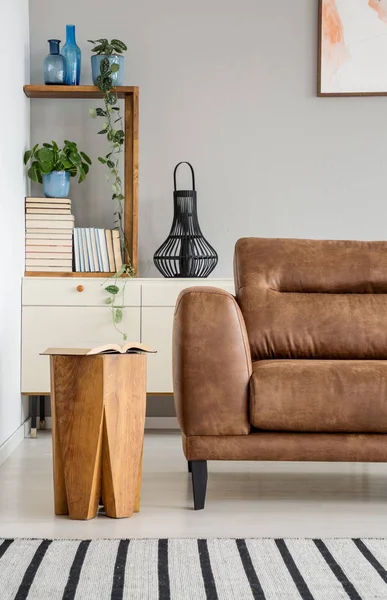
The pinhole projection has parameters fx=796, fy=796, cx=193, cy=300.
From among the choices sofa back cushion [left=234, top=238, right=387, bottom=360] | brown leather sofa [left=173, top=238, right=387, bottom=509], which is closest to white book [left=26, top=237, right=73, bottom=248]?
sofa back cushion [left=234, top=238, right=387, bottom=360]

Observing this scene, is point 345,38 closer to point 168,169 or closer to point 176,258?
point 168,169

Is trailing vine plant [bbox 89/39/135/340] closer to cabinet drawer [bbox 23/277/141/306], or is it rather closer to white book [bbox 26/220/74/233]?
cabinet drawer [bbox 23/277/141/306]

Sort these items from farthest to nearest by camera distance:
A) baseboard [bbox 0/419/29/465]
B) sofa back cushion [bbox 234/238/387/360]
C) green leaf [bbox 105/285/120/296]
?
green leaf [bbox 105/285/120/296] → baseboard [bbox 0/419/29/465] → sofa back cushion [bbox 234/238/387/360]

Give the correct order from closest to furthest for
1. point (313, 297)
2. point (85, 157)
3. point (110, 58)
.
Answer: point (313, 297) → point (110, 58) → point (85, 157)

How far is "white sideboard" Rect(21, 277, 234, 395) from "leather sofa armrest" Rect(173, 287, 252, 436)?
1289 millimetres

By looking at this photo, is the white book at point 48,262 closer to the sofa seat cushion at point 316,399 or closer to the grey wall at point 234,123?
the grey wall at point 234,123

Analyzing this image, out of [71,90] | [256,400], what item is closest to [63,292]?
[71,90]

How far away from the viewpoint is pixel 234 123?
4.11m

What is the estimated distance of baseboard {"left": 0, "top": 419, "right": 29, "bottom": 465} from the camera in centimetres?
318

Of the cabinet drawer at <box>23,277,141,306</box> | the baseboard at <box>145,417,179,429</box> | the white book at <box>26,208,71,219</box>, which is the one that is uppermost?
the white book at <box>26,208,71,219</box>

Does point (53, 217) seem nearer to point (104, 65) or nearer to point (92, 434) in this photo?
point (104, 65)

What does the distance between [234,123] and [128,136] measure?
57 cm

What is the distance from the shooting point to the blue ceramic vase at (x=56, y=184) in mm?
3818

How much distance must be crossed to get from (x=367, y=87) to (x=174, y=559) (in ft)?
9.58
